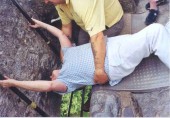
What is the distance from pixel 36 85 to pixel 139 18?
1.74m

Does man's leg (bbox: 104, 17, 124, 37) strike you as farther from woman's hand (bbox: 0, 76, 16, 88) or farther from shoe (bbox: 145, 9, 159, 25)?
woman's hand (bbox: 0, 76, 16, 88)

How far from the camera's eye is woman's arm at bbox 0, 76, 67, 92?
3.27 meters

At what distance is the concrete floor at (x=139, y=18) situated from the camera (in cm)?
418

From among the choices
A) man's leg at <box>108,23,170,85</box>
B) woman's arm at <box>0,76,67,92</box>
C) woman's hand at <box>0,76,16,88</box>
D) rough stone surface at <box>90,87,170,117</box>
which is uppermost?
man's leg at <box>108,23,170,85</box>

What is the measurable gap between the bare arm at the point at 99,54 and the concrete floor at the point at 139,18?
849mm

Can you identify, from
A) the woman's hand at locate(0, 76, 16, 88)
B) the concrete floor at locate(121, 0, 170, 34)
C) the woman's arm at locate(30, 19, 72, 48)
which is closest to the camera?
the woman's hand at locate(0, 76, 16, 88)

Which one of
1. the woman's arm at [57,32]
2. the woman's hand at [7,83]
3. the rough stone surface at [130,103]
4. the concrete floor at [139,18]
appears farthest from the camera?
the concrete floor at [139,18]

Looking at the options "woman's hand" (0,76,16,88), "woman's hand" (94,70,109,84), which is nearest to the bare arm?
"woman's hand" (94,70,109,84)

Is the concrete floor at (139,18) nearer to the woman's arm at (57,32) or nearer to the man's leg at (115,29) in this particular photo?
the man's leg at (115,29)

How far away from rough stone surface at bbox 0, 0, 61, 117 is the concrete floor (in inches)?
39.6

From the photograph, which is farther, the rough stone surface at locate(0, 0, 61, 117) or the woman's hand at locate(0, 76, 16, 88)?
the rough stone surface at locate(0, 0, 61, 117)

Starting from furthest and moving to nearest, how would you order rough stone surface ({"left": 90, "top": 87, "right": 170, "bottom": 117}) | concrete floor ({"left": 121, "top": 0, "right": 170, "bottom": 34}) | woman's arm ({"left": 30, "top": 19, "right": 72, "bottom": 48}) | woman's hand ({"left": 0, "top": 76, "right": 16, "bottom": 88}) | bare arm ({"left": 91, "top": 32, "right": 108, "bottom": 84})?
concrete floor ({"left": 121, "top": 0, "right": 170, "bottom": 34}) → woman's arm ({"left": 30, "top": 19, "right": 72, "bottom": 48}) → bare arm ({"left": 91, "top": 32, "right": 108, "bottom": 84}) → woman's hand ({"left": 0, "top": 76, "right": 16, "bottom": 88}) → rough stone surface ({"left": 90, "top": 87, "right": 170, "bottom": 117})

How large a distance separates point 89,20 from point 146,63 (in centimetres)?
75

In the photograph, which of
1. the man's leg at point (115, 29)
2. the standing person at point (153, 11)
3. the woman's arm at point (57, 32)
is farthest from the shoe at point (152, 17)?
the woman's arm at point (57, 32)
